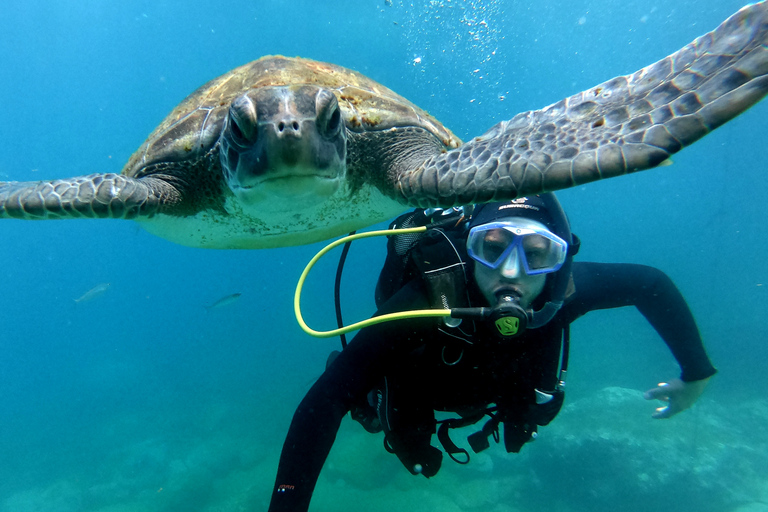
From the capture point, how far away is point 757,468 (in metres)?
8.07

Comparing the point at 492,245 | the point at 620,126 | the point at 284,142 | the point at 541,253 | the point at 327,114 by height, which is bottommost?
the point at 541,253

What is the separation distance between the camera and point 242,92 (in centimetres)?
263

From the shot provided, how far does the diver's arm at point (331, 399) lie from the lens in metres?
2.08

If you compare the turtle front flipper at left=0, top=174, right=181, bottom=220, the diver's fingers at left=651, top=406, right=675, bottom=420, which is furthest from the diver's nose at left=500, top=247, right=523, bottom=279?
the turtle front flipper at left=0, top=174, right=181, bottom=220

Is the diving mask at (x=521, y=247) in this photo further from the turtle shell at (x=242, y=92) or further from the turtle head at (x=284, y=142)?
the turtle head at (x=284, y=142)

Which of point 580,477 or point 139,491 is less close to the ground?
point 139,491

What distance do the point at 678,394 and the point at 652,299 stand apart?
36.4 inches

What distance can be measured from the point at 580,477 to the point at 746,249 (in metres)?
63.7

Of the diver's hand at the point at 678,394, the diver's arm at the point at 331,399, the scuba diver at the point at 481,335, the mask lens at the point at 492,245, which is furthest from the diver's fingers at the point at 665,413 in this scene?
the diver's arm at the point at 331,399

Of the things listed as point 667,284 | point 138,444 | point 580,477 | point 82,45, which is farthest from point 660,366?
point 82,45

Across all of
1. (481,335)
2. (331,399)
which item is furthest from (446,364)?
(331,399)

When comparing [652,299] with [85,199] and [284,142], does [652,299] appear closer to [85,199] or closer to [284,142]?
[284,142]

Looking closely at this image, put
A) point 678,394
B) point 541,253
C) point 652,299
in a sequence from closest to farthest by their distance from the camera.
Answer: point 541,253 → point 652,299 → point 678,394

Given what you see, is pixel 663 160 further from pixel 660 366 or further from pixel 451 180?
pixel 660 366
